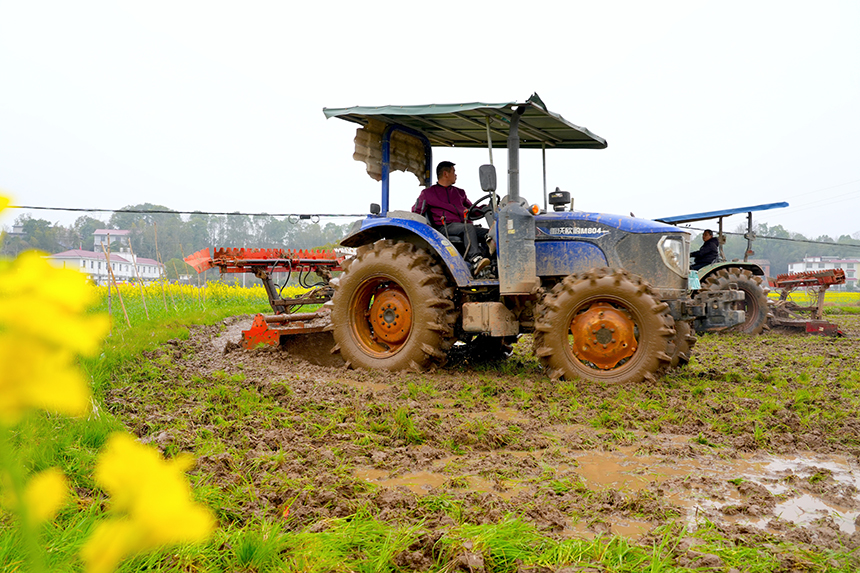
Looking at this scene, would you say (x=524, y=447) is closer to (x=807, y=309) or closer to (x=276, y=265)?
(x=276, y=265)

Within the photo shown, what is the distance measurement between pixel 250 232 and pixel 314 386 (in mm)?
69463

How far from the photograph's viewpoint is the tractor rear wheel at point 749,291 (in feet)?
29.3

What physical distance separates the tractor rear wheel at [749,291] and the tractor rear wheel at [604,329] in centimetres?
463

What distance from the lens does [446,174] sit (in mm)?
6082

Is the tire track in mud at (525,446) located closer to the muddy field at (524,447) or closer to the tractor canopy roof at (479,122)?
the muddy field at (524,447)

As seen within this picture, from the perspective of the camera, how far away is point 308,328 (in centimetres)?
631

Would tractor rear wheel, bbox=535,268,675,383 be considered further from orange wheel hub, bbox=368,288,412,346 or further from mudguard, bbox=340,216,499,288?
orange wheel hub, bbox=368,288,412,346

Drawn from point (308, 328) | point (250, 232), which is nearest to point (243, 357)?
point (308, 328)

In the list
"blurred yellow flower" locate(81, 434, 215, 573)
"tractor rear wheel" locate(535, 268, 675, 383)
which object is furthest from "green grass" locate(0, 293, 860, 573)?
"blurred yellow flower" locate(81, 434, 215, 573)

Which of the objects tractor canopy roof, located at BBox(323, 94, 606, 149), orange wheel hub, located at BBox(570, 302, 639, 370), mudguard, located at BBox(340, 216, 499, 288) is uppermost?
tractor canopy roof, located at BBox(323, 94, 606, 149)

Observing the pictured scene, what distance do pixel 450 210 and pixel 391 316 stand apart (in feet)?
4.08

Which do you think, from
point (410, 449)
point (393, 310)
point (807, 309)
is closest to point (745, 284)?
point (807, 309)

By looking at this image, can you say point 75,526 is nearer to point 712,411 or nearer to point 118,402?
point 118,402

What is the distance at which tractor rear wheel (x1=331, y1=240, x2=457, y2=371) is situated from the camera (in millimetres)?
5520
